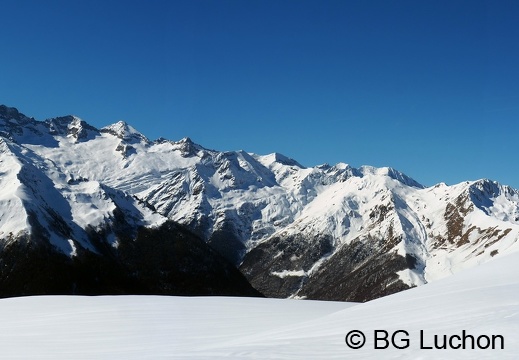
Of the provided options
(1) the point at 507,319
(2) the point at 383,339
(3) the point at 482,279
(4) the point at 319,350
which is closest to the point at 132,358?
(4) the point at 319,350

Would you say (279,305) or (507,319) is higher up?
(279,305)

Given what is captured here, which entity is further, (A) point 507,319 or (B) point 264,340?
(B) point 264,340

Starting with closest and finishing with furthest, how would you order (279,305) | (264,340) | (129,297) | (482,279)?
(264,340) < (482,279) < (279,305) < (129,297)

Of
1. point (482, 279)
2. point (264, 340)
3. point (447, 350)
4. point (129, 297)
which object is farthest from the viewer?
point (129, 297)

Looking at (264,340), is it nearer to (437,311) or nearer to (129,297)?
(437,311)

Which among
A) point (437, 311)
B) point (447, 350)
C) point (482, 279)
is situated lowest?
point (447, 350)

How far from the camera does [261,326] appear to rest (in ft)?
86.0

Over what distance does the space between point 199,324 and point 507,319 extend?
1525 centimetres

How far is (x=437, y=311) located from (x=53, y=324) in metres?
19.2

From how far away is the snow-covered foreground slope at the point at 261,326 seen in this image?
52.5 ft

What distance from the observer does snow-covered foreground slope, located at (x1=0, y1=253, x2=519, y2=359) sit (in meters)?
16.0

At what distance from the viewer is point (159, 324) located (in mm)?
27016

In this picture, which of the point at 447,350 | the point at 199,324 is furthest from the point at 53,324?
the point at 447,350

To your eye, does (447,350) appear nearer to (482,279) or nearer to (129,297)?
(482,279)
